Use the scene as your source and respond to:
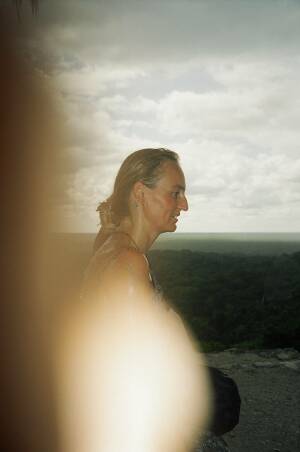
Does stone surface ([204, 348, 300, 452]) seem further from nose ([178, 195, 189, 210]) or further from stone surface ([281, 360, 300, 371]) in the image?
nose ([178, 195, 189, 210])

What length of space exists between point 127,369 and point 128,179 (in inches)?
26.9

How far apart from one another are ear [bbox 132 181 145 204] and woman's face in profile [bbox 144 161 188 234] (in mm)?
15

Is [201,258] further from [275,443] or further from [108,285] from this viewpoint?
[108,285]

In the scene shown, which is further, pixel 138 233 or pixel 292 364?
pixel 292 364

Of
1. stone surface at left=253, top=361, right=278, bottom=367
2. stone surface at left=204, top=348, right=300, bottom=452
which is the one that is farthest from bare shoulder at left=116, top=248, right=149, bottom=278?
stone surface at left=253, top=361, right=278, bottom=367

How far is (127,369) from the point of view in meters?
1.21

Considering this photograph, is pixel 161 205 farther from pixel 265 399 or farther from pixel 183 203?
pixel 265 399

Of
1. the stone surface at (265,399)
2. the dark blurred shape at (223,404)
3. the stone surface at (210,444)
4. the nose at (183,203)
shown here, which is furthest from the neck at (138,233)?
the stone surface at (265,399)

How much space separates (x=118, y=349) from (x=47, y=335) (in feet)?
0.80

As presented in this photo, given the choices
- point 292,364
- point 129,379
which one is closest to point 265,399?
point 292,364

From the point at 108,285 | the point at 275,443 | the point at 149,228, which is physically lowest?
the point at 275,443

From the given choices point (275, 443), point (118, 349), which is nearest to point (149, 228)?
point (118, 349)

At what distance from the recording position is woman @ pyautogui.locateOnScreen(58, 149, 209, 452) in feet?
3.91

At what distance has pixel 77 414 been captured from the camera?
50.7 inches
